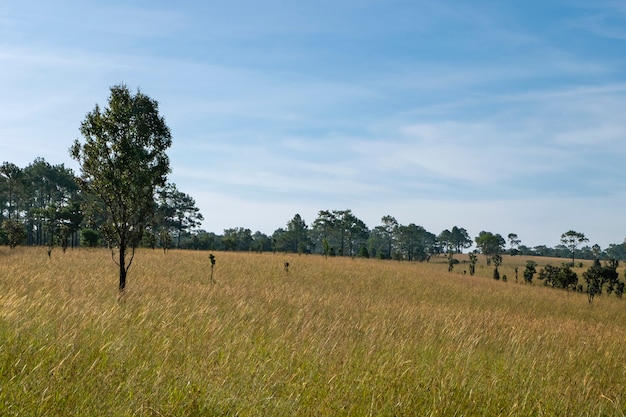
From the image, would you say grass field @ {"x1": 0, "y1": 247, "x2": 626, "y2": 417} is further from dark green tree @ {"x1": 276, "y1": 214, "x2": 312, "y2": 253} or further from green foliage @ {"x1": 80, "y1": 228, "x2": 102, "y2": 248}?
dark green tree @ {"x1": 276, "y1": 214, "x2": 312, "y2": 253}

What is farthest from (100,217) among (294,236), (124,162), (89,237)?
(294,236)

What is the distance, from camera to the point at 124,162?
1342 cm

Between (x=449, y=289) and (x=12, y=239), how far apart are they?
3504 centimetres

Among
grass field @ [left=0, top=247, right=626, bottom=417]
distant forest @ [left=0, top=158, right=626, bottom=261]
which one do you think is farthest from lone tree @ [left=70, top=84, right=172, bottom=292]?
distant forest @ [left=0, top=158, right=626, bottom=261]

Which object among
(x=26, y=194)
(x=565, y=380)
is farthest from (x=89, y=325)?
(x=26, y=194)

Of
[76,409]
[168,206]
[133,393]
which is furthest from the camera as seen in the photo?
[168,206]

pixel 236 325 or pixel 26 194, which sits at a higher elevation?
pixel 26 194

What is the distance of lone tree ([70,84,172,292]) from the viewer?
43.8 feet

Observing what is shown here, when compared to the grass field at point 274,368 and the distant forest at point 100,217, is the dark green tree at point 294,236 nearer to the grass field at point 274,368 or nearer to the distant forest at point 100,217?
the distant forest at point 100,217

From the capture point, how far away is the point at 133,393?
4656 millimetres

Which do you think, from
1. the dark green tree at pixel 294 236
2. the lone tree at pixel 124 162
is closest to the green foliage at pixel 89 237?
the lone tree at pixel 124 162

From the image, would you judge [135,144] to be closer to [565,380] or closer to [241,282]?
[241,282]

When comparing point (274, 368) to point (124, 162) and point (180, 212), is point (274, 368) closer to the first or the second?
point (124, 162)

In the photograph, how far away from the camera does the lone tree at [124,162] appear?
43.8 ft
